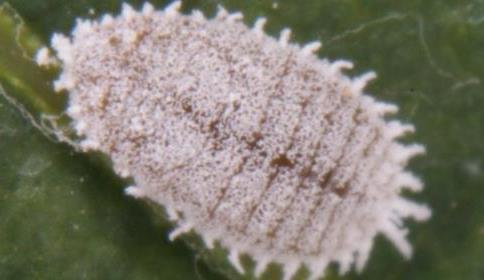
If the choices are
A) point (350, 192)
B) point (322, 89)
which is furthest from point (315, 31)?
point (350, 192)

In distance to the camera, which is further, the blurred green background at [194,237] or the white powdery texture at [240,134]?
the blurred green background at [194,237]

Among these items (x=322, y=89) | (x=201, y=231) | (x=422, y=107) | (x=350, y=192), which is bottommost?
(x=201, y=231)

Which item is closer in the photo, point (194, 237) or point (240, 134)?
point (240, 134)

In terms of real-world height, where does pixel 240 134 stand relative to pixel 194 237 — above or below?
above

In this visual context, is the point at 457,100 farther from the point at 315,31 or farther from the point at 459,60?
the point at 315,31
